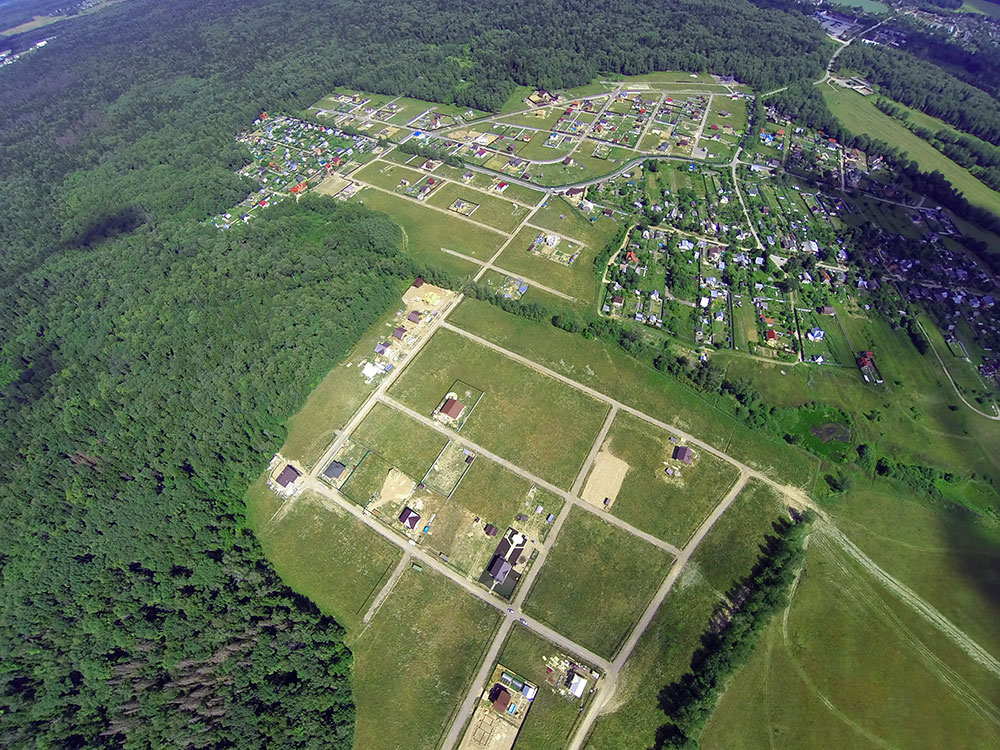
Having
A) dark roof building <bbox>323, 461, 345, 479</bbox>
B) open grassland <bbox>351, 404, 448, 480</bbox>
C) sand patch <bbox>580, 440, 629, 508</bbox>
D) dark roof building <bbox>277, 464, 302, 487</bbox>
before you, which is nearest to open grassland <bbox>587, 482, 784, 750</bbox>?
sand patch <bbox>580, 440, 629, 508</bbox>

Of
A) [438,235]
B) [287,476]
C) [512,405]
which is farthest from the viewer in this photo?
[438,235]

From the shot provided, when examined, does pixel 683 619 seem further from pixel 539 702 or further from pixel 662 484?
pixel 539 702

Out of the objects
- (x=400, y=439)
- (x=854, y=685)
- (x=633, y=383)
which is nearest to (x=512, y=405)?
(x=400, y=439)

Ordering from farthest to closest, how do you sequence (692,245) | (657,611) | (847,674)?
(692,245) → (657,611) → (847,674)

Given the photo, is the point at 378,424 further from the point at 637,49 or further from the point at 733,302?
the point at 637,49

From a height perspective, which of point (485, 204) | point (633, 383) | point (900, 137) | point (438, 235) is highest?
point (900, 137)

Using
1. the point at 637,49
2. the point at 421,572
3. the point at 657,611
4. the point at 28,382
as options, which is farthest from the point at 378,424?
the point at 637,49

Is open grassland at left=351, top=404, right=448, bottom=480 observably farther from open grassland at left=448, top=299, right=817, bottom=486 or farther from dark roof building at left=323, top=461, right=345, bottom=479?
open grassland at left=448, top=299, right=817, bottom=486

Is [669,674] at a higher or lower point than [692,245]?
lower
